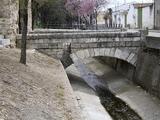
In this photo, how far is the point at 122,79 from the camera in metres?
26.7

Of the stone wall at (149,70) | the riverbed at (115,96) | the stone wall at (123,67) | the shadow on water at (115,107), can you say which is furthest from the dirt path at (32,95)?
the stone wall at (123,67)

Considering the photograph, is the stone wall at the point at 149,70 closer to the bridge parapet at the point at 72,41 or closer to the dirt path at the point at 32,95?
the bridge parapet at the point at 72,41

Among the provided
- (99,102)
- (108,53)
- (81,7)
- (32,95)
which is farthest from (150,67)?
(81,7)

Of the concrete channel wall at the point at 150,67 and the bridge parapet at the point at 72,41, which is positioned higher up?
the bridge parapet at the point at 72,41

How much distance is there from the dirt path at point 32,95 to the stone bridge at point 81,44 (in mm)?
6380

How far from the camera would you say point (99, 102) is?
66.4 feet

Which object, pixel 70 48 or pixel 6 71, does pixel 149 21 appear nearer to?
pixel 70 48

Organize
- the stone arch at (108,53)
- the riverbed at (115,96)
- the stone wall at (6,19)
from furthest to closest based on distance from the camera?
the stone arch at (108,53), the stone wall at (6,19), the riverbed at (115,96)

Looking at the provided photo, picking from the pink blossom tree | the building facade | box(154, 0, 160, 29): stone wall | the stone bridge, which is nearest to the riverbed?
the stone bridge

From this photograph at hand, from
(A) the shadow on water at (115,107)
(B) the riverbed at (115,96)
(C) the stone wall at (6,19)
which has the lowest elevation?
(A) the shadow on water at (115,107)

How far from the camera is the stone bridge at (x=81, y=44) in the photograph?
77.9ft

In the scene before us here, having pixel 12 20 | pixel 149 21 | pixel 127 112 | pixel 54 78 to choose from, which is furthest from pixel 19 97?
pixel 149 21

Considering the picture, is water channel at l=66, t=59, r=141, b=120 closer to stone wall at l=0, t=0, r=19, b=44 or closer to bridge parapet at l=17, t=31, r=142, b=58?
bridge parapet at l=17, t=31, r=142, b=58

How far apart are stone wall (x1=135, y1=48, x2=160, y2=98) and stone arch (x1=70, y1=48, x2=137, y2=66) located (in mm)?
463
